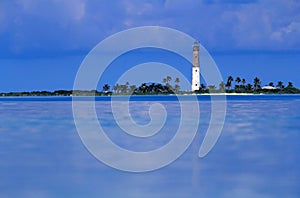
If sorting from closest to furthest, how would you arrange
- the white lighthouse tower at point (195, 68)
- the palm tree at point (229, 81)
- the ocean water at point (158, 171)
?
1. the ocean water at point (158, 171)
2. the white lighthouse tower at point (195, 68)
3. the palm tree at point (229, 81)

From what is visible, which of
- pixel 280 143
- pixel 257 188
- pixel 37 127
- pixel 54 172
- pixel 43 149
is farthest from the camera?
pixel 37 127

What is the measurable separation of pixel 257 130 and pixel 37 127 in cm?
861

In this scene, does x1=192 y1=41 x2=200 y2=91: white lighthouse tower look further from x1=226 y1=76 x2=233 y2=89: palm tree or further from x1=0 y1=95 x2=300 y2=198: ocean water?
x1=0 y1=95 x2=300 y2=198: ocean water

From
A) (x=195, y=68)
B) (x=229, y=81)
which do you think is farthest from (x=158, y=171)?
(x=229, y=81)

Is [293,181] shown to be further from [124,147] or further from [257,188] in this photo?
[124,147]

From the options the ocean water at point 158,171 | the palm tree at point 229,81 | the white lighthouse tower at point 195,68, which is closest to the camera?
the ocean water at point 158,171

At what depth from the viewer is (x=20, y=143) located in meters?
15.3

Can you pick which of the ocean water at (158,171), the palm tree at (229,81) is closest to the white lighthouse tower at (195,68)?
the palm tree at (229,81)

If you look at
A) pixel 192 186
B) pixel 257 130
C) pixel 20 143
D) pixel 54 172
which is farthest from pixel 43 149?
pixel 257 130

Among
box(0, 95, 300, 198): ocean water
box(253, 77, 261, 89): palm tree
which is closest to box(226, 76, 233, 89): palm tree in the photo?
box(253, 77, 261, 89): palm tree

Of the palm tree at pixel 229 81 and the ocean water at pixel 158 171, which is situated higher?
the palm tree at pixel 229 81

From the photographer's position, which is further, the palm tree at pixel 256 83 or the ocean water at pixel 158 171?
the palm tree at pixel 256 83

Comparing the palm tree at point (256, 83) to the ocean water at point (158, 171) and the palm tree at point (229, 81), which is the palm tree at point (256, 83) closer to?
the palm tree at point (229, 81)

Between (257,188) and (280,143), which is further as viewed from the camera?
(280,143)
